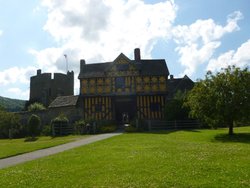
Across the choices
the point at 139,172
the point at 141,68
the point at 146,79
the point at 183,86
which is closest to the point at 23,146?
the point at 139,172

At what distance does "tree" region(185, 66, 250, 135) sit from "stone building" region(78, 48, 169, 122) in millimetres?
13539

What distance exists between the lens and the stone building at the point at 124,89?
3572cm

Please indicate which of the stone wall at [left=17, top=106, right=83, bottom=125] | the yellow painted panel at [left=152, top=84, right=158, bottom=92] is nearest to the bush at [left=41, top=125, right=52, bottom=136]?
the stone wall at [left=17, top=106, right=83, bottom=125]

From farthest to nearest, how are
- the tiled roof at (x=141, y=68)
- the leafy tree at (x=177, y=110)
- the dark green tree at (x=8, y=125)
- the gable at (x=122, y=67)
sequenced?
the tiled roof at (x=141, y=68) → the gable at (x=122, y=67) → the dark green tree at (x=8, y=125) → the leafy tree at (x=177, y=110)

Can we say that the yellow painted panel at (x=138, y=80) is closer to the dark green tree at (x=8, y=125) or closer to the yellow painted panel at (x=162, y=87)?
the yellow painted panel at (x=162, y=87)

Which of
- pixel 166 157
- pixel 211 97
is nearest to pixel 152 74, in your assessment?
pixel 211 97

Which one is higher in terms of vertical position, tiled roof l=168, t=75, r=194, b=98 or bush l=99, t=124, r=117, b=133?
tiled roof l=168, t=75, r=194, b=98

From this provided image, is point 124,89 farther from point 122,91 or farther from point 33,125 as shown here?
point 33,125

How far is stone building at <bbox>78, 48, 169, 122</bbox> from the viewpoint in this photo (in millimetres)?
35719

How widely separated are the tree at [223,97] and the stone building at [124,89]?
1354cm

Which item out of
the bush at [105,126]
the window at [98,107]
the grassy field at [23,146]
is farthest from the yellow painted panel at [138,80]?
the grassy field at [23,146]

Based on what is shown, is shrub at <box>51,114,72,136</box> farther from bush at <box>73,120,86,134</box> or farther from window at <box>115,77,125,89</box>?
window at <box>115,77,125,89</box>

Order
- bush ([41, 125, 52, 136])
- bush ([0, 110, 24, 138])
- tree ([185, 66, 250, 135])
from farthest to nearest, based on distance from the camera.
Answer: bush ([0, 110, 24, 138]) < bush ([41, 125, 52, 136]) < tree ([185, 66, 250, 135])

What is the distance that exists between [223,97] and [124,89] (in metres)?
16.9
